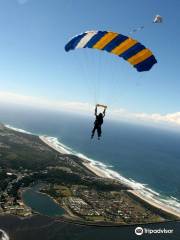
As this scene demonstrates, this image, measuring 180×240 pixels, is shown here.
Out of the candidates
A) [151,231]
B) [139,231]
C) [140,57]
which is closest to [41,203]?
[139,231]

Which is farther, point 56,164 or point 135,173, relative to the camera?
point 135,173

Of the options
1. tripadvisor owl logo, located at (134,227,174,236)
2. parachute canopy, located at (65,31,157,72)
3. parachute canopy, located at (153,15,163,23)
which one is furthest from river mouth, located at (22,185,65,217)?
parachute canopy, located at (153,15,163,23)

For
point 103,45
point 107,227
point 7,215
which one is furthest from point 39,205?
point 103,45

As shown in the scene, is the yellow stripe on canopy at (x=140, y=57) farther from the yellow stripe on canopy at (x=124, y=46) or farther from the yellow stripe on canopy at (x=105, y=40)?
the yellow stripe on canopy at (x=105, y=40)

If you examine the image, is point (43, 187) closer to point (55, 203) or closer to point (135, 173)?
point (55, 203)

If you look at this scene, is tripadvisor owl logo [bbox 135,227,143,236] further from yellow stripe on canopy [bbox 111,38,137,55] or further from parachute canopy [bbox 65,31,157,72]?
yellow stripe on canopy [bbox 111,38,137,55]

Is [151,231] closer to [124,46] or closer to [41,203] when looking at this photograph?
[41,203]
